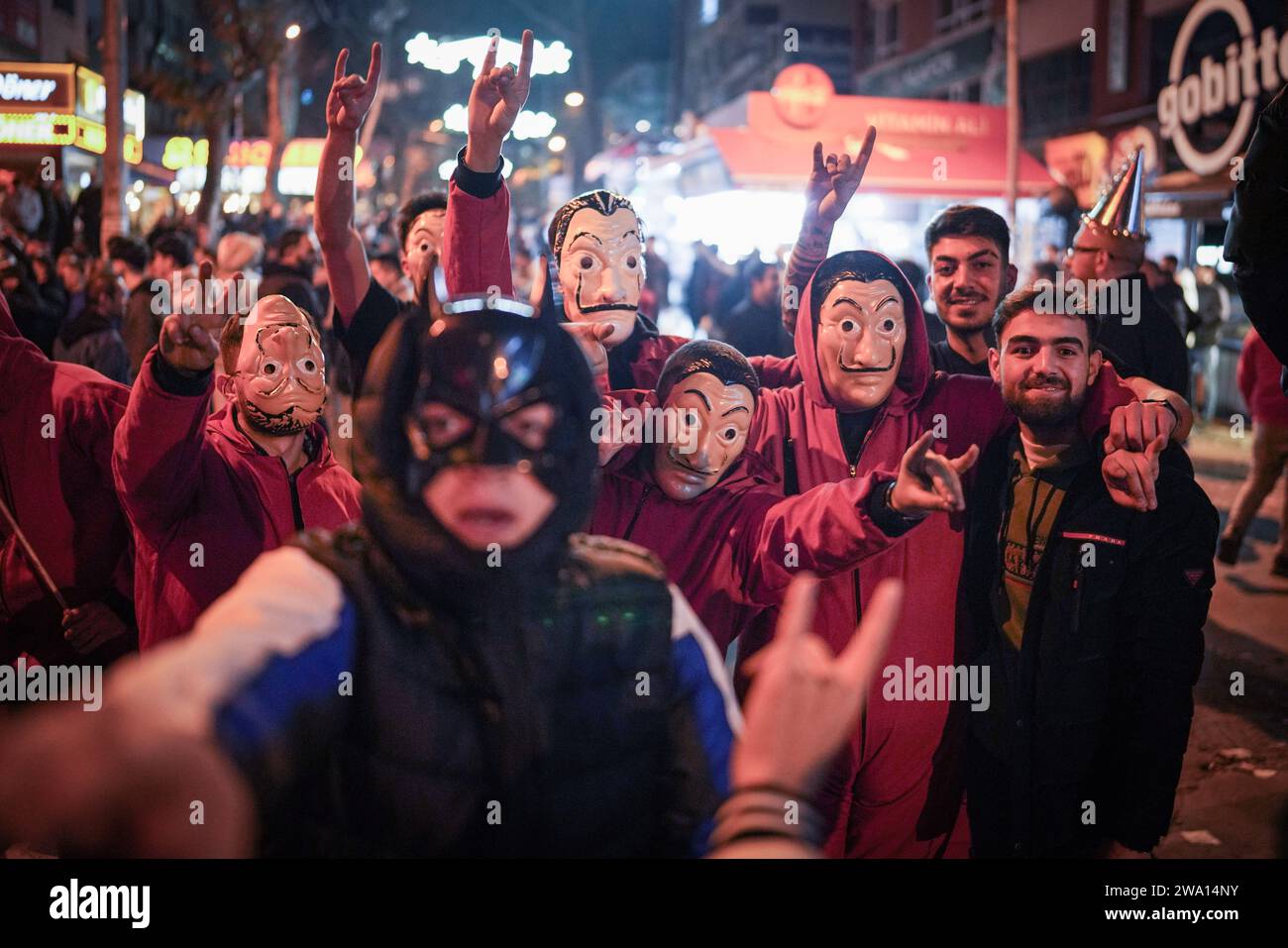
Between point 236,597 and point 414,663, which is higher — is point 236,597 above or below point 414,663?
above

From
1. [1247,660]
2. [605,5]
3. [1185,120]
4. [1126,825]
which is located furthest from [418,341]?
[605,5]

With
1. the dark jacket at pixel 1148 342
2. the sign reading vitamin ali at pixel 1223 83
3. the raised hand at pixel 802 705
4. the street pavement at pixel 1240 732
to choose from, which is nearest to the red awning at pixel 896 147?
the sign reading vitamin ali at pixel 1223 83

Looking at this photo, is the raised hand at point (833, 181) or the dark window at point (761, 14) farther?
the dark window at point (761, 14)

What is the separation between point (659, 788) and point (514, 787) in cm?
23

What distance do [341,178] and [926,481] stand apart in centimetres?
176

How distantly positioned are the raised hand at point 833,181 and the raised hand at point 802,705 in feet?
8.30

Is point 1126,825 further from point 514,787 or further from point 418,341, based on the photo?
point 418,341

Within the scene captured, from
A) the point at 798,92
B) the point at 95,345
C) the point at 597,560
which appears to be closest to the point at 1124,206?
the point at 597,560

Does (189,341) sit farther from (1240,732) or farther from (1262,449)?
(1262,449)

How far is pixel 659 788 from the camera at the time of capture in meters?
1.78

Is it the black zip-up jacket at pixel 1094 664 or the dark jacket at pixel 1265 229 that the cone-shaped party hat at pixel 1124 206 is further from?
the black zip-up jacket at pixel 1094 664

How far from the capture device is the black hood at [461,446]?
1638 mm

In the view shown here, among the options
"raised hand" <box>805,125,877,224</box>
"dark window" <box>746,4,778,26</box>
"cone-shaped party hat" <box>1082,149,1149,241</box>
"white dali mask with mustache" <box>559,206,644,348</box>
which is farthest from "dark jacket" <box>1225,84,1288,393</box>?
"dark window" <box>746,4,778,26</box>

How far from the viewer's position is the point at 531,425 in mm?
1675
